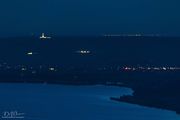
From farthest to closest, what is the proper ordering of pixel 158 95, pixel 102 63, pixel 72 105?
pixel 102 63 → pixel 158 95 → pixel 72 105

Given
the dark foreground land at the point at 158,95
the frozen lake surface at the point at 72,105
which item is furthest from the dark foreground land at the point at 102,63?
the frozen lake surface at the point at 72,105

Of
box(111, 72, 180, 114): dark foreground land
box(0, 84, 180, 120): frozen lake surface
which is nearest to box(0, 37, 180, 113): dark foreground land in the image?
box(111, 72, 180, 114): dark foreground land

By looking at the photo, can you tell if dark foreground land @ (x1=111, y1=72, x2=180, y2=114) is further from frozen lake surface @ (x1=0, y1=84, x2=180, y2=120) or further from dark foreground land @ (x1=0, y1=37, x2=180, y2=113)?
frozen lake surface @ (x1=0, y1=84, x2=180, y2=120)

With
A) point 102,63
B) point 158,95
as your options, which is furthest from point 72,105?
point 102,63

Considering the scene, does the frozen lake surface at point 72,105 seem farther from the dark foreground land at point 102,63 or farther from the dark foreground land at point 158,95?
the dark foreground land at point 102,63

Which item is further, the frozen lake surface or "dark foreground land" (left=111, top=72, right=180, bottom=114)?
"dark foreground land" (left=111, top=72, right=180, bottom=114)

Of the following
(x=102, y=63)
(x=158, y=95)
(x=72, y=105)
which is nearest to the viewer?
(x=72, y=105)

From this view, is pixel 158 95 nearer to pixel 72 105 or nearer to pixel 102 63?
pixel 72 105
